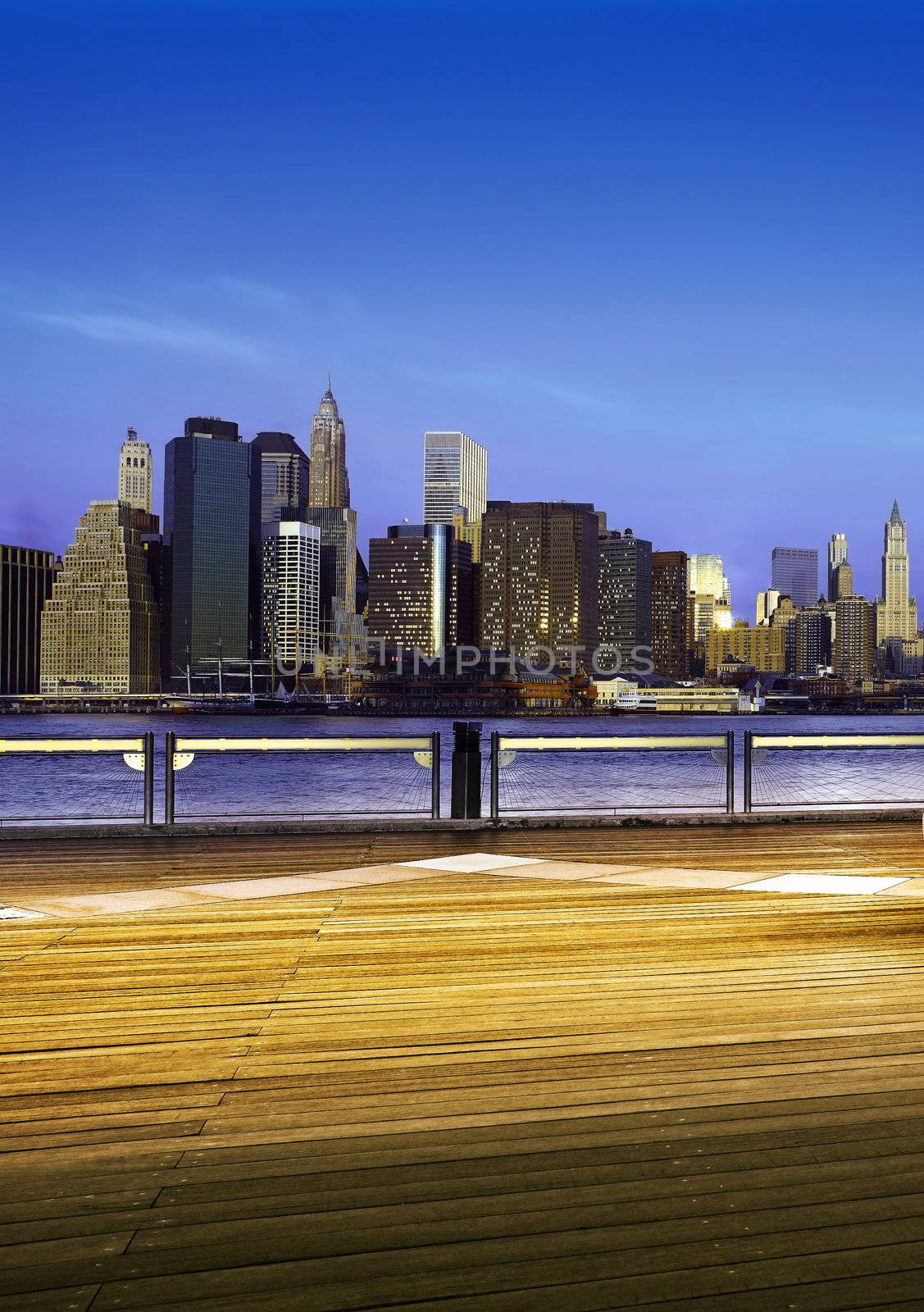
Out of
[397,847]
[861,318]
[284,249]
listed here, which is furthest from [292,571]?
[397,847]

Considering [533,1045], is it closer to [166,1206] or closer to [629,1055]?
[629,1055]

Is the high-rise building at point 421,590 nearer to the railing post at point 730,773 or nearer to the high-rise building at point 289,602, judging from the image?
the high-rise building at point 289,602

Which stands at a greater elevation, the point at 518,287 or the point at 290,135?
the point at 518,287

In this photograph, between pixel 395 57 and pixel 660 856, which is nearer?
pixel 660 856

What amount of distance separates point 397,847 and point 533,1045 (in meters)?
5.41

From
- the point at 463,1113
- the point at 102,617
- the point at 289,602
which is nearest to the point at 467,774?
the point at 463,1113

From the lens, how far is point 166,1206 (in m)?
2.38

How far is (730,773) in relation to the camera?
35.8 feet

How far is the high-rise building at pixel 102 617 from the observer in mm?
154250

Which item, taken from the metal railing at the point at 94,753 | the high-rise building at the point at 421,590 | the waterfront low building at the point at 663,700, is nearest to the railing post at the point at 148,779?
the metal railing at the point at 94,753

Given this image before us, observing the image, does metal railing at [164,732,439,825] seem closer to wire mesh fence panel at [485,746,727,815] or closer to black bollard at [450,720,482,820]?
black bollard at [450,720,482,820]

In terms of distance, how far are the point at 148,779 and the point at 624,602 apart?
182360 mm

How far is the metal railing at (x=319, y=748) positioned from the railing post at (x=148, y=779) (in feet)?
0.65

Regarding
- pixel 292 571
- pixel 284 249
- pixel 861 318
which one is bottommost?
pixel 292 571
